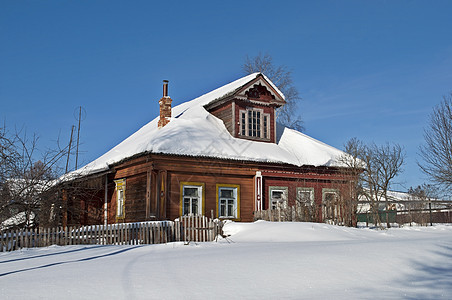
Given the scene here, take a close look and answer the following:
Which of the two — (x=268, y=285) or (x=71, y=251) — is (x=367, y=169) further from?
(x=268, y=285)

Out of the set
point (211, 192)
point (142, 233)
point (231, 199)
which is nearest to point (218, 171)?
point (211, 192)

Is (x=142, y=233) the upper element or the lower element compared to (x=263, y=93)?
lower

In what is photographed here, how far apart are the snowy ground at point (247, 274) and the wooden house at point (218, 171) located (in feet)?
27.5

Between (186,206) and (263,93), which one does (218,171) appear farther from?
(263,93)

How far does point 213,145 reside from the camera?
20.9m

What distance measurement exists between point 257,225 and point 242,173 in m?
5.69

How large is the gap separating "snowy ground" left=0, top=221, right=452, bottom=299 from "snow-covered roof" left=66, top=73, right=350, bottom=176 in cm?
886

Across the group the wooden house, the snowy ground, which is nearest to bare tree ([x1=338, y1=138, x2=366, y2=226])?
the wooden house

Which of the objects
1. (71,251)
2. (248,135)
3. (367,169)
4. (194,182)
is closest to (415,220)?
(367,169)

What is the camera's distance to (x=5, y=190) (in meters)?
13.6

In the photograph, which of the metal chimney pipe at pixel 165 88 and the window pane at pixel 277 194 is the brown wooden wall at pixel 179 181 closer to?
the window pane at pixel 277 194

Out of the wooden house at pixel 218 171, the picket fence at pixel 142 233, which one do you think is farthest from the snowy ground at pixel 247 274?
the wooden house at pixel 218 171

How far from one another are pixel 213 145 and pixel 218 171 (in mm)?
1207

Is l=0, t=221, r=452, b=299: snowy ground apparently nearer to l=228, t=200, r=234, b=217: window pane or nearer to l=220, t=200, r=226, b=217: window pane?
l=220, t=200, r=226, b=217: window pane
